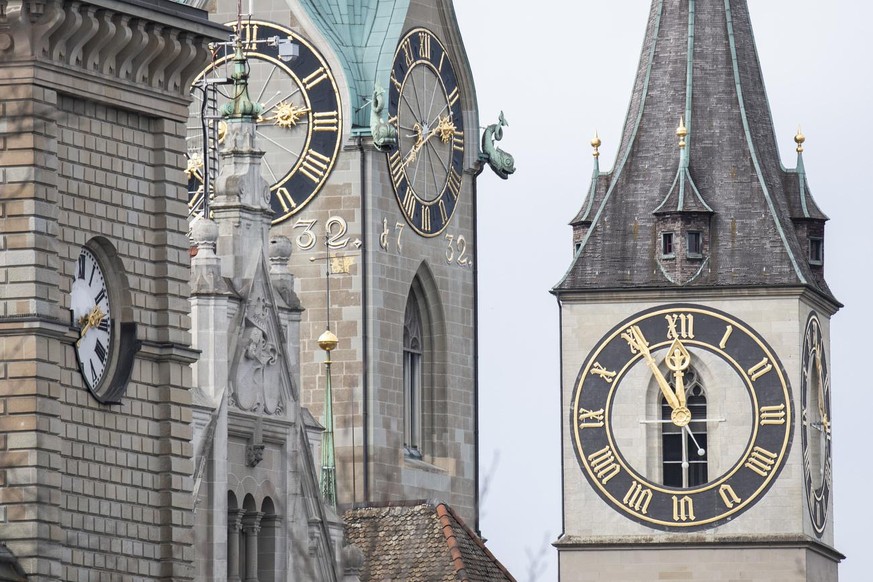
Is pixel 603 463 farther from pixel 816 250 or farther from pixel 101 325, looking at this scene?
pixel 101 325

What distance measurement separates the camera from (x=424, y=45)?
72250 mm

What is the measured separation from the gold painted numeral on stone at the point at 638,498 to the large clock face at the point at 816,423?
3057mm

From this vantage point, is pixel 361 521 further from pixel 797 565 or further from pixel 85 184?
pixel 797 565

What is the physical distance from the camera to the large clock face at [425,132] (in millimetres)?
71188

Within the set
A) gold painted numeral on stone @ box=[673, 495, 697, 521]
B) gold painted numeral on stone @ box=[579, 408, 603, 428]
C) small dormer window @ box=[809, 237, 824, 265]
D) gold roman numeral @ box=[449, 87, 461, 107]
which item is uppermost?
gold roman numeral @ box=[449, 87, 461, 107]

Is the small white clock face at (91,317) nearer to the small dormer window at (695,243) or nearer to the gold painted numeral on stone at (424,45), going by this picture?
the gold painted numeral on stone at (424,45)

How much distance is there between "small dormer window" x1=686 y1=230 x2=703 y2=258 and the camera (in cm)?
9469

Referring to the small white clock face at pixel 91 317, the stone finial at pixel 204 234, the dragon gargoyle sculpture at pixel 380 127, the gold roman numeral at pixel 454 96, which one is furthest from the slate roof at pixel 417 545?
the small white clock face at pixel 91 317

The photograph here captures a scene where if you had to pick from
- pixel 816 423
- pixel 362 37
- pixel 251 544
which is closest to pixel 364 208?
pixel 362 37

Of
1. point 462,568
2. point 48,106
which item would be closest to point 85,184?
point 48,106

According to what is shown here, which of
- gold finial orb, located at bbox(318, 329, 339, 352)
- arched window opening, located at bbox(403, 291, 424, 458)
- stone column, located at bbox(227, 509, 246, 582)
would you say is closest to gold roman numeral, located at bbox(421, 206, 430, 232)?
arched window opening, located at bbox(403, 291, 424, 458)

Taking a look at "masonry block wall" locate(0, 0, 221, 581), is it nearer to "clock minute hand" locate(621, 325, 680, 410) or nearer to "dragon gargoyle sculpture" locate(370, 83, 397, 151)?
"dragon gargoyle sculpture" locate(370, 83, 397, 151)

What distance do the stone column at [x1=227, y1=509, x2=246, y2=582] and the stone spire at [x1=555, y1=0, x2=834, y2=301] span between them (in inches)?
1481

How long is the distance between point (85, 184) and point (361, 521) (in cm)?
1472
